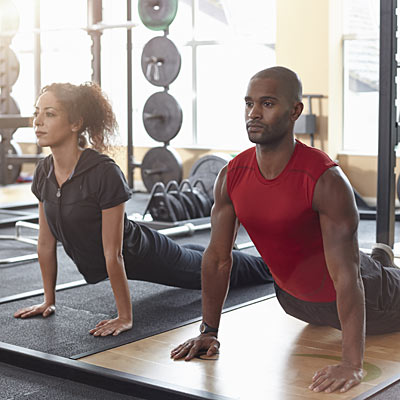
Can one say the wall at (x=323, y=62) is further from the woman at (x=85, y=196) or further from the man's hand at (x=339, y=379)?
the man's hand at (x=339, y=379)

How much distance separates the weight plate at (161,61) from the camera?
18.0 ft

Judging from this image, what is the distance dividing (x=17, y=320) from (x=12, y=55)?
12.0 feet

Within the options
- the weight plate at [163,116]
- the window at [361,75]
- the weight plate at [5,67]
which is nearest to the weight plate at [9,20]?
the weight plate at [5,67]

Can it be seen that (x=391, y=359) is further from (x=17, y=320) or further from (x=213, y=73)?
(x=213, y=73)

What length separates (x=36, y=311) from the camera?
9.55 ft

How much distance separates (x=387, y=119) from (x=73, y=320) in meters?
1.85

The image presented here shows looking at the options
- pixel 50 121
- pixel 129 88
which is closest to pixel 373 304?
pixel 50 121

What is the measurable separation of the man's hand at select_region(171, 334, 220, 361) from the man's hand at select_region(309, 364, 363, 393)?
1.36 ft

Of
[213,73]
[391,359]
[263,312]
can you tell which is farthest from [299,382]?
→ [213,73]

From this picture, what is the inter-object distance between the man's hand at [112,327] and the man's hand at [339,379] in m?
0.89

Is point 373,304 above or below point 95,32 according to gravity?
below

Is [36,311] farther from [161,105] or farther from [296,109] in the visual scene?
[161,105]

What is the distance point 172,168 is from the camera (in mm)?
5711

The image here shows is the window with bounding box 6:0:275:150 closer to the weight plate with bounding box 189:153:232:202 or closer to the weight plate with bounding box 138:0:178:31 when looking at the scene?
the weight plate with bounding box 189:153:232:202
